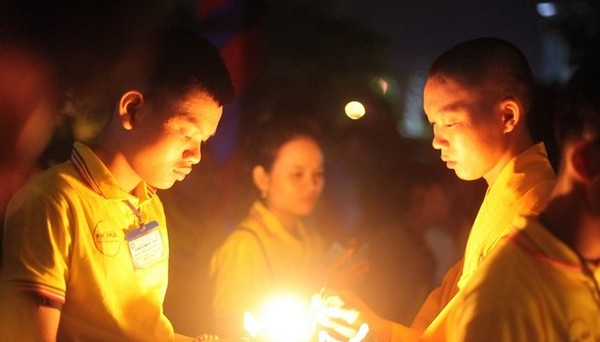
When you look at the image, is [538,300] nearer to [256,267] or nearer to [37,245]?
[37,245]

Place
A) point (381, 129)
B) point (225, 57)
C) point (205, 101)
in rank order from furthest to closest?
1. point (381, 129)
2. point (225, 57)
3. point (205, 101)

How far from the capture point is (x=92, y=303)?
8.75ft

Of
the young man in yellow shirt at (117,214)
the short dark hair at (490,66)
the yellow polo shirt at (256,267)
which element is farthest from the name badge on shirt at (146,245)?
the short dark hair at (490,66)

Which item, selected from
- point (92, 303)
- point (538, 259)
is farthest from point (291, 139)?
point (538, 259)

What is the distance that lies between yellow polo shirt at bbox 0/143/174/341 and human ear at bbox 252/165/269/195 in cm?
137

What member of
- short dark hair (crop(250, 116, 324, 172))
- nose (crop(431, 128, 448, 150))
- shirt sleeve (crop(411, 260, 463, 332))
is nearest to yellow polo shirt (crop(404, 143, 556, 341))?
nose (crop(431, 128, 448, 150))

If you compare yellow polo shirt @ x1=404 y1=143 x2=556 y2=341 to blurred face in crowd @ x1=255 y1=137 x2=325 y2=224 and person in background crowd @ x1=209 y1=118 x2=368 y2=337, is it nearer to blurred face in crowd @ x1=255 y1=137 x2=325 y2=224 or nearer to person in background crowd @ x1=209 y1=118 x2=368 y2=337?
person in background crowd @ x1=209 y1=118 x2=368 y2=337

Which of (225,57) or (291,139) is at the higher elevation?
(225,57)

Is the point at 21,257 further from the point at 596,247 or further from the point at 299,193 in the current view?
the point at 299,193

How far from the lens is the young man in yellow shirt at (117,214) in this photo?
8.16 ft

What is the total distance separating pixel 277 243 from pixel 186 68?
58.7 inches

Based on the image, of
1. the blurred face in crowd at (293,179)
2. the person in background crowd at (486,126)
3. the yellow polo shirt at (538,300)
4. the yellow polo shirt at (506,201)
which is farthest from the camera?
the blurred face in crowd at (293,179)

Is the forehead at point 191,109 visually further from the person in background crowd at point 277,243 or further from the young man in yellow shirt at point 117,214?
the person in background crowd at point 277,243

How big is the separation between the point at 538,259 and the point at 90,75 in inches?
78.9
